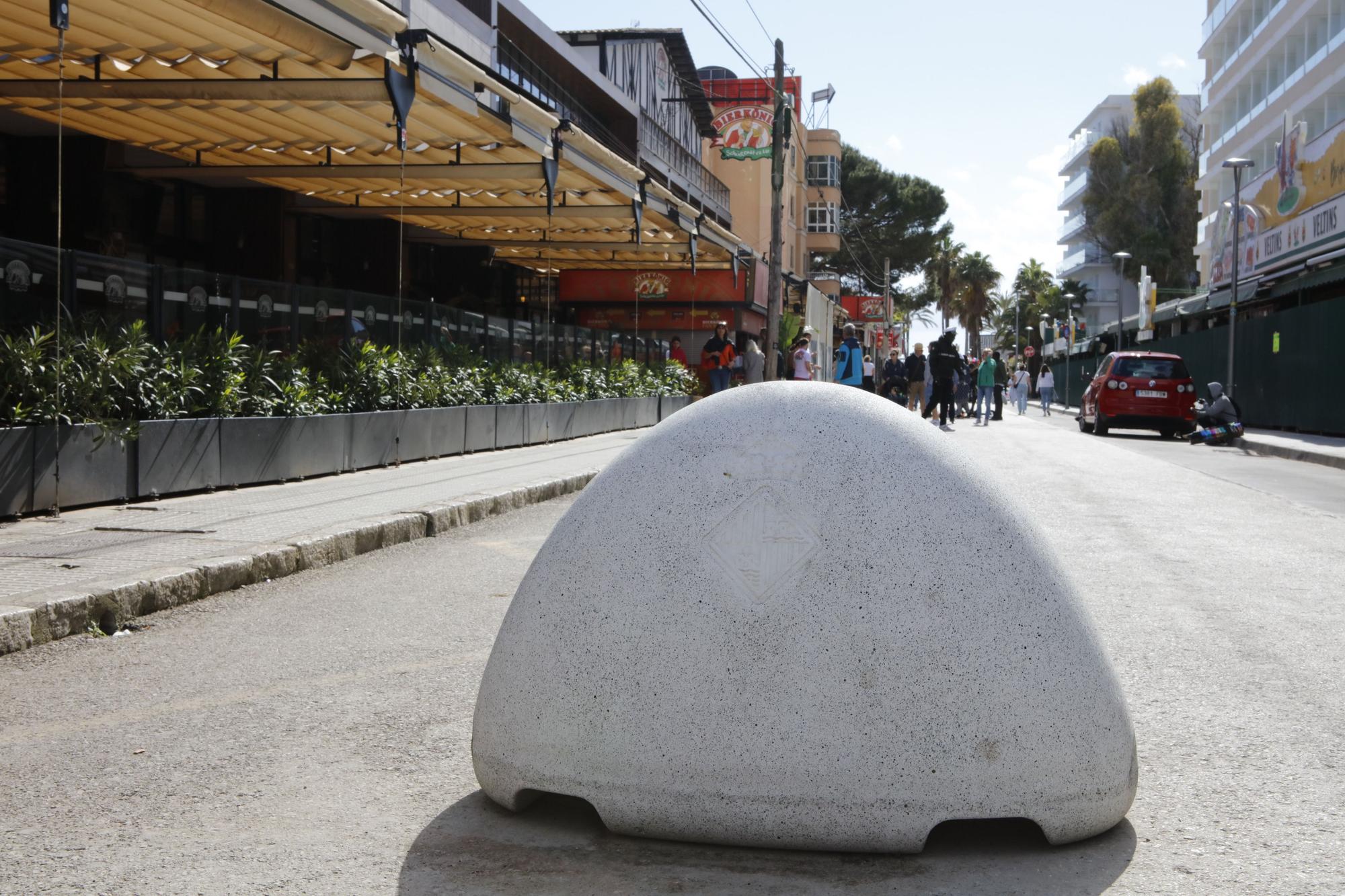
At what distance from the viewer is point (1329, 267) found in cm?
2502

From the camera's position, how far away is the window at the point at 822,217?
2687 inches

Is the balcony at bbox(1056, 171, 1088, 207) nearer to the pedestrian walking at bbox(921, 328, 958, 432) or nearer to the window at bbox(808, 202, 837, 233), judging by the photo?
the window at bbox(808, 202, 837, 233)

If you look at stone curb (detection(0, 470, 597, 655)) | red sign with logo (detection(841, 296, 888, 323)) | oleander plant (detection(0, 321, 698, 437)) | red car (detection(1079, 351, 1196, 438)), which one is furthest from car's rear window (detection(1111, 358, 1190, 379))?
red sign with logo (detection(841, 296, 888, 323))

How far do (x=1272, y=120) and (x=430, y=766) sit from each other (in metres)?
52.0

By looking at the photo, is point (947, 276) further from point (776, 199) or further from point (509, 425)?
point (509, 425)

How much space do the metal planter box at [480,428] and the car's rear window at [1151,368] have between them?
1506 cm

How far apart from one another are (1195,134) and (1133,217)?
9.72 metres

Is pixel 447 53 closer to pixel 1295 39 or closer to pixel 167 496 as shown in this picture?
pixel 167 496

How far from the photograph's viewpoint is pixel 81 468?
862 centimetres

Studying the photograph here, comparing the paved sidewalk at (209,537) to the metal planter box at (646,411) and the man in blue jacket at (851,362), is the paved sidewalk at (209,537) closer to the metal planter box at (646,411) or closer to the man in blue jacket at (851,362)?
the metal planter box at (646,411)

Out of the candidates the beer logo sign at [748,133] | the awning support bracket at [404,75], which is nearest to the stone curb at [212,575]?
the awning support bracket at [404,75]

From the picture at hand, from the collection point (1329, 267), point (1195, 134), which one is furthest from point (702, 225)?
point (1195, 134)

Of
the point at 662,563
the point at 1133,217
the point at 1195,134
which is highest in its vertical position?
the point at 1195,134

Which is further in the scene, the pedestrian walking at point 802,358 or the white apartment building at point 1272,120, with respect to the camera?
the white apartment building at point 1272,120
